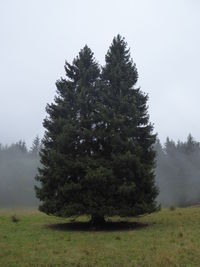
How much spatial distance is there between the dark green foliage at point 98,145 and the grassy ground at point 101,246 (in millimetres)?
1740

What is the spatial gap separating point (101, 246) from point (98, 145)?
8.27m

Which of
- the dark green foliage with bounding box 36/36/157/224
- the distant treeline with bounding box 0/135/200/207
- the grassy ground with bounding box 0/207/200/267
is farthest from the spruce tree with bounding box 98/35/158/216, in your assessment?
the distant treeline with bounding box 0/135/200/207

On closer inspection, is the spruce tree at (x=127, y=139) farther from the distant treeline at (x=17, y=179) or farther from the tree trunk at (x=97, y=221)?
the distant treeline at (x=17, y=179)

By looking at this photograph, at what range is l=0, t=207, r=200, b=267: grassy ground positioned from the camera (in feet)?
38.8

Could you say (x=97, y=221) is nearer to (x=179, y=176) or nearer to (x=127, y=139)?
(x=127, y=139)

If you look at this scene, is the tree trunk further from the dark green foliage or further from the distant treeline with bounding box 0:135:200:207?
the distant treeline with bounding box 0:135:200:207

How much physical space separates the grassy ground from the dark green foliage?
68.5 inches

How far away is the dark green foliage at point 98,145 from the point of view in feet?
64.1

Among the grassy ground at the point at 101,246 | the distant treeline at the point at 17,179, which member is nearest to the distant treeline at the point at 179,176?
the distant treeline at the point at 17,179

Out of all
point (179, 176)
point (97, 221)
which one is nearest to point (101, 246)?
point (97, 221)

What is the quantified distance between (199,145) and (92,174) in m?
102

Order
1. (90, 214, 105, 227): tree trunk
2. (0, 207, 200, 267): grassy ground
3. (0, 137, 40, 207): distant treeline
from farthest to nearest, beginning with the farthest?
(0, 137, 40, 207): distant treeline, (90, 214, 105, 227): tree trunk, (0, 207, 200, 267): grassy ground

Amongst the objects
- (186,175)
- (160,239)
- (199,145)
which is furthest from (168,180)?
(160,239)

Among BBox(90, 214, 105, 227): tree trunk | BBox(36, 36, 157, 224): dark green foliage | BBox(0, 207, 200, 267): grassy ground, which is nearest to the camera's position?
BBox(0, 207, 200, 267): grassy ground
